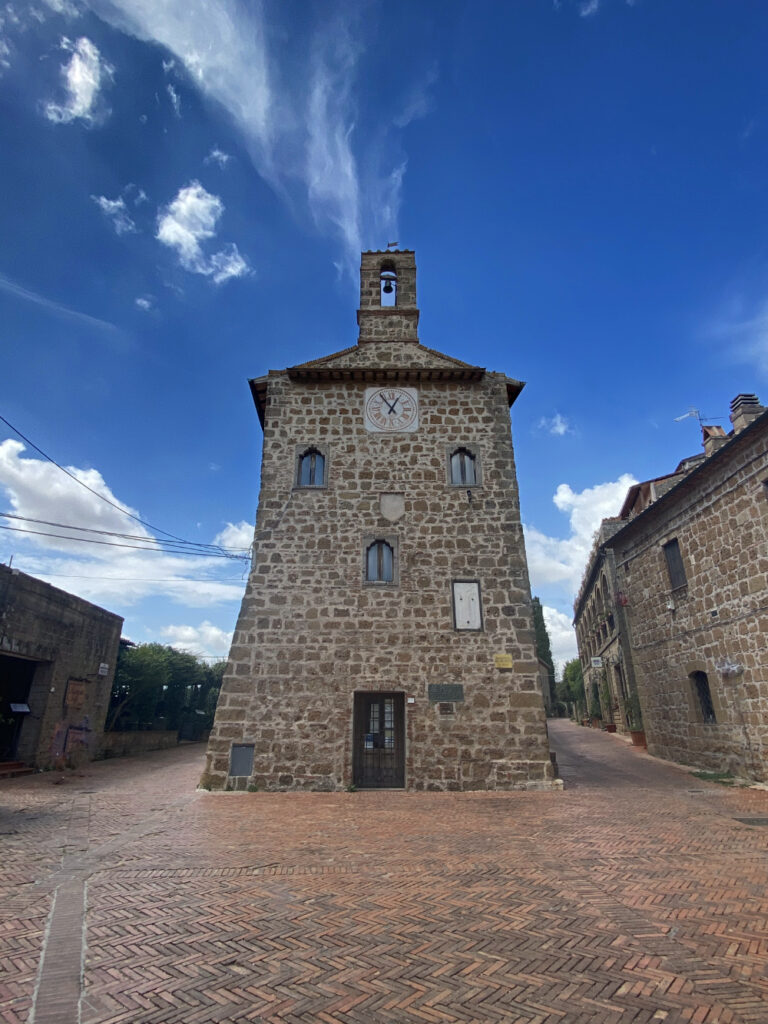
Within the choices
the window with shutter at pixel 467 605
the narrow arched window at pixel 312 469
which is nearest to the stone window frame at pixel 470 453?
the window with shutter at pixel 467 605

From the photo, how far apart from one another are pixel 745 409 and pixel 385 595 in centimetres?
1056

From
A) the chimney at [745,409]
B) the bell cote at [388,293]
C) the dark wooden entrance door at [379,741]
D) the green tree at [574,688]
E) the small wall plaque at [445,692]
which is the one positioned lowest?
the dark wooden entrance door at [379,741]

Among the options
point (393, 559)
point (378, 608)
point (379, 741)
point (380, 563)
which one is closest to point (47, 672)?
point (379, 741)

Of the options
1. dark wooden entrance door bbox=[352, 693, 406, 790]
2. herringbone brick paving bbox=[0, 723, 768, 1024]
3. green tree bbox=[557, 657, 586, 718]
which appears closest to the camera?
herringbone brick paving bbox=[0, 723, 768, 1024]

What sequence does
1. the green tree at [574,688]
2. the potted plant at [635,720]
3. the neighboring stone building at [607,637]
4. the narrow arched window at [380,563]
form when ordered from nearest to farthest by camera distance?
the narrow arched window at [380,563], the potted plant at [635,720], the neighboring stone building at [607,637], the green tree at [574,688]

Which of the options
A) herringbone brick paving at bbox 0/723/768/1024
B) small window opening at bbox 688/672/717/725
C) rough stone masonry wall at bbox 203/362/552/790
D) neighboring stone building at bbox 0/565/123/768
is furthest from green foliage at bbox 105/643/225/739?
small window opening at bbox 688/672/717/725

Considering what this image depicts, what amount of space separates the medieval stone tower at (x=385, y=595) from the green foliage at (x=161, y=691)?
15.5m

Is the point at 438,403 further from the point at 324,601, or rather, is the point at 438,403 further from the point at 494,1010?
the point at 494,1010

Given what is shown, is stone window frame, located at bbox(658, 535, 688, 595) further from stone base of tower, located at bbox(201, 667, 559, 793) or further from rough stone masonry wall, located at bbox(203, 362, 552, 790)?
stone base of tower, located at bbox(201, 667, 559, 793)

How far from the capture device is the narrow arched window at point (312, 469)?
46.7 ft

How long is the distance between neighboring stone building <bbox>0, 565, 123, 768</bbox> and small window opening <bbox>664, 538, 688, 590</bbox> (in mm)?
18298

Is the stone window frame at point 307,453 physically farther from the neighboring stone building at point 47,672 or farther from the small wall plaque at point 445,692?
the neighboring stone building at point 47,672

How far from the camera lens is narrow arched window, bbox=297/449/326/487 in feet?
46.7

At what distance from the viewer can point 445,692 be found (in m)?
12.4
